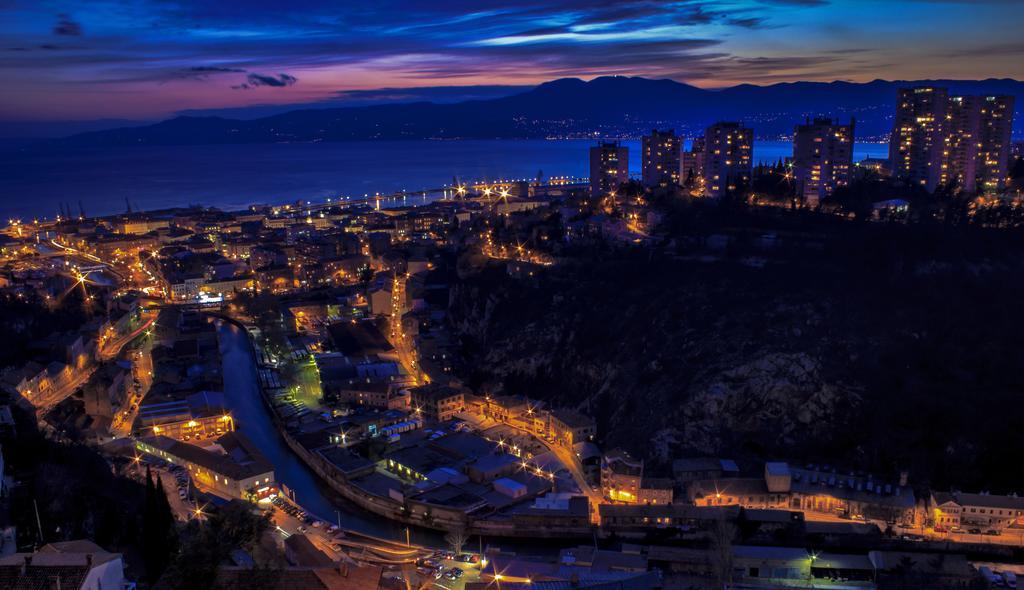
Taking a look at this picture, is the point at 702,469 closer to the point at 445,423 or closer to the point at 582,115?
the point at 445,423

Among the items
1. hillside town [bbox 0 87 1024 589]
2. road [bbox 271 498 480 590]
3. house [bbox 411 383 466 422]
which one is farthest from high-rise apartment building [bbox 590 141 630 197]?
road [bbox 271 498 480 590]

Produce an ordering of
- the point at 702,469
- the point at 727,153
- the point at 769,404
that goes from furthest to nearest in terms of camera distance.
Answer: the point at 727,153
the point at 769,404
the point at 702,469

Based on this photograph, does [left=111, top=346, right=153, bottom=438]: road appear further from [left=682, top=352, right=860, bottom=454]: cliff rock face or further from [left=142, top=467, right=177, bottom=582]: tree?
[left=682, top=352, right=860, bottom=454]: cliff rock face

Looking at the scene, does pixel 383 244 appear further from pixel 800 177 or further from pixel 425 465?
pixel 425 465

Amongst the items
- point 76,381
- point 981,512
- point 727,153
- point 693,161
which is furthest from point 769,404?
point 693,161

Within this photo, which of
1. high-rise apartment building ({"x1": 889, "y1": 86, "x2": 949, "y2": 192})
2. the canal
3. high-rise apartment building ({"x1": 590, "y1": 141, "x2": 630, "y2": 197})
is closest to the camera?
the canal

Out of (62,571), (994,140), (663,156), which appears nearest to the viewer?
(62,571)

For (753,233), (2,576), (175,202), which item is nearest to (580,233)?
(753,233)
